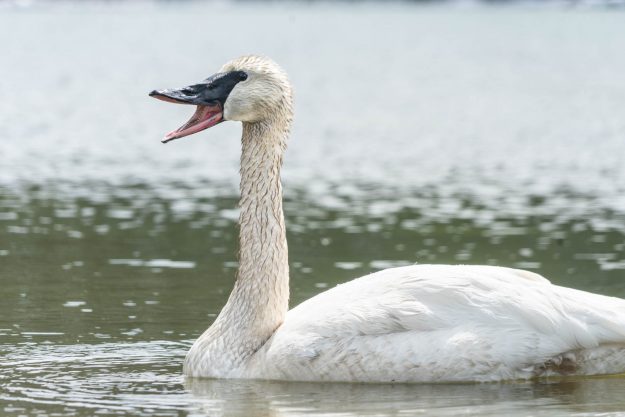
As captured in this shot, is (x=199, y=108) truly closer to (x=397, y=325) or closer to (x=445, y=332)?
(x=397, y=325)

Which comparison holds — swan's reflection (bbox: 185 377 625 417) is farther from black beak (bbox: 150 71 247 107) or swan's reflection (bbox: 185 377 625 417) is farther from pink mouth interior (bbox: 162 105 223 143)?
black beak (bbox: 150 71 247 107)

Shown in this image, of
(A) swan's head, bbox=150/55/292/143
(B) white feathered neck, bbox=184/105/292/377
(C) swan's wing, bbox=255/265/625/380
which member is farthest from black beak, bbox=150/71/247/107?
(C) swan's wing, bbox=255/265/625/380

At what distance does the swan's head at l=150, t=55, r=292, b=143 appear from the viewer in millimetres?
12680

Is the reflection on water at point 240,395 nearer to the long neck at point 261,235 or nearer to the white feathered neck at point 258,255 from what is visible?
the white feathered neck at point 258,255

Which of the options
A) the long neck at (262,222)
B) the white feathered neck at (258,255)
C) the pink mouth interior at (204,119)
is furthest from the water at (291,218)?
the pink mouth interior at (204,119)

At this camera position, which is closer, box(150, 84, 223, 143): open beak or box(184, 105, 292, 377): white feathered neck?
box(150, 84, 223, 143): open beak

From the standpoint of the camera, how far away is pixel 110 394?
11781mm

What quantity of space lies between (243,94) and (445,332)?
97.0 inches

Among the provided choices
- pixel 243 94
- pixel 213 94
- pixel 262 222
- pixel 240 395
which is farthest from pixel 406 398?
pixel 213 94

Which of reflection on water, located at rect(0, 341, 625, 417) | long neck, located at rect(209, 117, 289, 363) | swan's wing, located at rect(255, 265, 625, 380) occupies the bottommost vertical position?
reflection on water, located at rect(0, 341, 625, 417)

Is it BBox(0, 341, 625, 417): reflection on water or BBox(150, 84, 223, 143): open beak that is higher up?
A: BBox(150, 84, 223, 143): open beak

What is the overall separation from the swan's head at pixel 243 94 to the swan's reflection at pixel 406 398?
2074 millimetres

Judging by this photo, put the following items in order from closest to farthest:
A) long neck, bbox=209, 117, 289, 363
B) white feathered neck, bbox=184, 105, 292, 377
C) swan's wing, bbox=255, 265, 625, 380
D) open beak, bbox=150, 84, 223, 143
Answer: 1. swan's wing, bbox=255, 265, 625, 380
2. open beak, bbox=150, 84, 223, 143
3. white feathered neck, bbox=184, 105, 292, 377
4. long neck, bbox=209, 117, 289, 363

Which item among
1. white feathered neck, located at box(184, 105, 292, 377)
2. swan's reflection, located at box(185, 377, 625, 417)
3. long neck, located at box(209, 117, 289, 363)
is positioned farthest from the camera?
long neck, located at box(209, 117, 289, 363)
